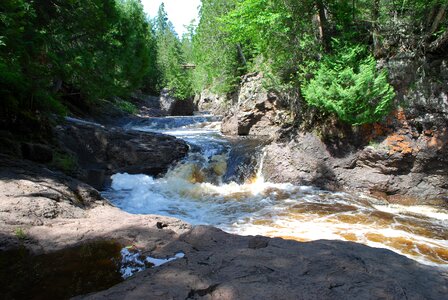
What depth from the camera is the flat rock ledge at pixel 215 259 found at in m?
2.04

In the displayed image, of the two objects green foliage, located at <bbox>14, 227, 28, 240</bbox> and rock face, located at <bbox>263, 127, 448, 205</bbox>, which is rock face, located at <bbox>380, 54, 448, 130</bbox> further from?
green foliage, located at <bbox>14, 227, 28, 240</bbox>

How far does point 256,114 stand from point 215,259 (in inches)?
525

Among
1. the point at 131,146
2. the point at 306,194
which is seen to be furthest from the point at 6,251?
the point at 131,146

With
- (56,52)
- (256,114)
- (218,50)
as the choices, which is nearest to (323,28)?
(256,114)

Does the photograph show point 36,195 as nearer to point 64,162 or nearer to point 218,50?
point 64,162

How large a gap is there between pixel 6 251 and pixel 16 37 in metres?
5.08

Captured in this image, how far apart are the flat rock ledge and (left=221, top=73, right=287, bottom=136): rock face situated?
11677mm

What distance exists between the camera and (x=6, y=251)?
271 cm

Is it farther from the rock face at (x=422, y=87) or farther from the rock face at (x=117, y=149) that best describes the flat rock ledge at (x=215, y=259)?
the rock face at (x=422, y=87)

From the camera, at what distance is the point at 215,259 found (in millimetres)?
2541

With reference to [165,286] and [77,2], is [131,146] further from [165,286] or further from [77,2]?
[165,286]

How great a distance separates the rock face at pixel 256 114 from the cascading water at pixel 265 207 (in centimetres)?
372

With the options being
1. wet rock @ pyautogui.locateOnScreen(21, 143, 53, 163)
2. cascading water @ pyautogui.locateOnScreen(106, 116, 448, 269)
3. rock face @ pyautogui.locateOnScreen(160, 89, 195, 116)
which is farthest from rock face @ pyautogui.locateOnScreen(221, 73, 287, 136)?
rock face @ pyautogui.locateOnScreen(160, 89, 195, 116)

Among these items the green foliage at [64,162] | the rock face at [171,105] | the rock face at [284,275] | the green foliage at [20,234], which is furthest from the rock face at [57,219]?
the rock face at [171,105]
